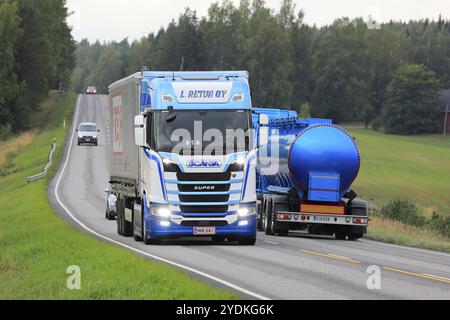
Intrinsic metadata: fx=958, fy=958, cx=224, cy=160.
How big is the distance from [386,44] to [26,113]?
8084cm

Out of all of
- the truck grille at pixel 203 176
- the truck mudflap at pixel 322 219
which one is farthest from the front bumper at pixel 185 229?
the truck mudflap at pixel 322 219

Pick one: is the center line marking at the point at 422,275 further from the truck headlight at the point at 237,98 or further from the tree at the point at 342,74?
the tree at the point at 342,74

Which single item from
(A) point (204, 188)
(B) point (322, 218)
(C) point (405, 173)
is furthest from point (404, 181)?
(A) point (204, 188)

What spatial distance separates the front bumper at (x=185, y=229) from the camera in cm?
2303

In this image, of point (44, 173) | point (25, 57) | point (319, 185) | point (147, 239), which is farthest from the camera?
point (25, 57)

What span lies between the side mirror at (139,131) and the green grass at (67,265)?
2664 millimetres

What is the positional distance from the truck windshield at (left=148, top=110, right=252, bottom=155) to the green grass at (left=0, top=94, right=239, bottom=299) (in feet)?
9.59

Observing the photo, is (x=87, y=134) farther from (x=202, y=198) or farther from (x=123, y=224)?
(x=202, y=198)

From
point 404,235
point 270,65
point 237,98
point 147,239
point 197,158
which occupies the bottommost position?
point 404,235

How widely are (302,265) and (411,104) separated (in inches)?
4592

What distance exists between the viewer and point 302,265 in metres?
19.3
